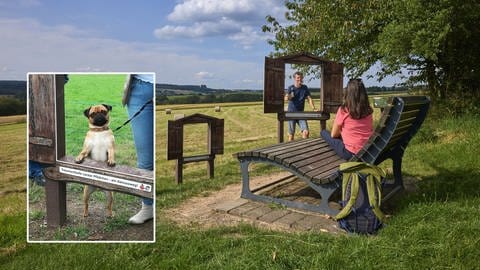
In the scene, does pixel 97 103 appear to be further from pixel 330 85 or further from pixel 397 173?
pixel 330 85

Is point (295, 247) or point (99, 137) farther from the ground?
point (99, 137)

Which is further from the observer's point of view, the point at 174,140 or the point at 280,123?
the point at 280,123

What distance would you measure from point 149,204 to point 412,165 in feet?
18.0

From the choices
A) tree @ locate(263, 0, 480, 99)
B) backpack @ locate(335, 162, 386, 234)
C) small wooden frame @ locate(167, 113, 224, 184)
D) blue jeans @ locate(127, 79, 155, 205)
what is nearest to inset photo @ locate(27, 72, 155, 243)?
blue jeans @ locate(127, 79, 155, 205)

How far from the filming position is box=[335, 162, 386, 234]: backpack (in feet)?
13.8

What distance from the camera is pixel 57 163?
2.86m

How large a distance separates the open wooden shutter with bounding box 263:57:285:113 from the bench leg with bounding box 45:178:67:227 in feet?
18.8

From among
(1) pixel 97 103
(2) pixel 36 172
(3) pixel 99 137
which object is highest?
(1) pixel 97 103

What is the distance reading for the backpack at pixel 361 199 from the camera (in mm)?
4199

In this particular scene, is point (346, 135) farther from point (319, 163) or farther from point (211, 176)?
point (211, 176)

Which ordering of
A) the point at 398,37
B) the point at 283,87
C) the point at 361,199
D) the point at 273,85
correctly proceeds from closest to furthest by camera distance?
1. the point at 361,199
2. the point at 273,85
3. the point at 283,87
4. the point at 398,37

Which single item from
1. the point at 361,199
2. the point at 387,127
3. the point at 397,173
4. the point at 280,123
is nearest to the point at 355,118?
the point at 387,127

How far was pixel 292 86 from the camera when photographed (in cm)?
946

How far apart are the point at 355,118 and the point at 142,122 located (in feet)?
9.19
